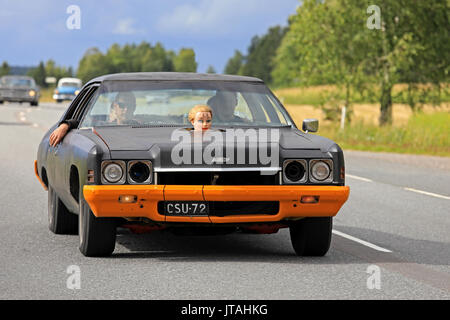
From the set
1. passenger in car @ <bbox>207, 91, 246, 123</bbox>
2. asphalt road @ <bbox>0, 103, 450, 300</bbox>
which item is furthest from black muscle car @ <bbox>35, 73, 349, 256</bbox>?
passenger in car @ <bbox>207, 91, 246, 123</bbox>

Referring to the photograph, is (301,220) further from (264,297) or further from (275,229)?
(264,297)

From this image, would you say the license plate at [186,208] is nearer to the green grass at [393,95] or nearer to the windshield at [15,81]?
the green grass at [393,95]

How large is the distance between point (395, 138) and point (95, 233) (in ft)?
69.0

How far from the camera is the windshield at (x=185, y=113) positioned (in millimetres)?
8414

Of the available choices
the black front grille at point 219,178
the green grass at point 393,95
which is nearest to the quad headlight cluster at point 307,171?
the black front grille at point 219,178

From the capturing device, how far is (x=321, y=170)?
738 centimetres

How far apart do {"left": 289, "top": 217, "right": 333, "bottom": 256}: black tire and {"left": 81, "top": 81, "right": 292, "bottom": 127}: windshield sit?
1.04 metres

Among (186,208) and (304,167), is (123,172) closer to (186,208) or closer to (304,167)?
(186,208)

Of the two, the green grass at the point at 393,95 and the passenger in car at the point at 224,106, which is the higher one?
the passenger in car at the point at 224,106

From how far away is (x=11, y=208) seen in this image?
1140 cm

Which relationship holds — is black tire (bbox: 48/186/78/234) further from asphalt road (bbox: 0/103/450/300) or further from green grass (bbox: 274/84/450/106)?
green grass (bbox: 274/84/450/106)

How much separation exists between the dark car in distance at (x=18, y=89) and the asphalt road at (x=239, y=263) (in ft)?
145

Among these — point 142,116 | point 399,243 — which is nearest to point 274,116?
point 142,116

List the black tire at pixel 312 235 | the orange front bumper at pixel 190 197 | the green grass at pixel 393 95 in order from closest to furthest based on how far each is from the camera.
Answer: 1. the orange front bumper at pixel 190 197
2. the black tire at pixel 312 235
3. the green grass at pixel 393 95
